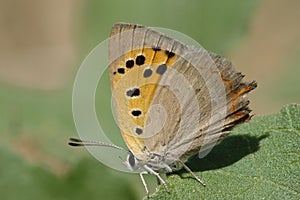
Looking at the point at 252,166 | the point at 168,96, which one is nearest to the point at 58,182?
the point at 168,96

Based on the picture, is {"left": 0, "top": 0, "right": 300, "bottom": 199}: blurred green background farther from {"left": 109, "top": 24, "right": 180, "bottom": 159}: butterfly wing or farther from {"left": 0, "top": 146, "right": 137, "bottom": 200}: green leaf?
{"left": 109, "top": 24, "right": 180, "bottom": 159}: butterfly wing

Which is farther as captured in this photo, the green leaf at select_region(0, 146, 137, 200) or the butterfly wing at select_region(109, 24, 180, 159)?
the green leaf at select_region(0, 146, 137, 200)

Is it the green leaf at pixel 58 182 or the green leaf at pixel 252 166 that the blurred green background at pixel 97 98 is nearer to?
the green leaf at pixel 58 182

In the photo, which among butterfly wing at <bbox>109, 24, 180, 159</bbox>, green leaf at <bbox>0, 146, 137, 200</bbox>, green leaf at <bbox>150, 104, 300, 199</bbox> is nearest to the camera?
green leaf at <bbox>150, 104, 300, 199</bbox>

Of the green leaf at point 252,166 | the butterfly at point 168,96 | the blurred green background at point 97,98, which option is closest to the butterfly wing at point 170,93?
the butterfly at point 168,96

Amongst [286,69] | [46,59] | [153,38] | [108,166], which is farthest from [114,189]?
[46,59]

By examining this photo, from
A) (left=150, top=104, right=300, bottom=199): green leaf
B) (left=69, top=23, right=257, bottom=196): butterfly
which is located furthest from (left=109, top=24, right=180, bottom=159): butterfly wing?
(left=150, top=104, right=300, bottom=199): green leaf
